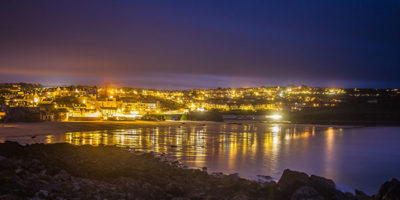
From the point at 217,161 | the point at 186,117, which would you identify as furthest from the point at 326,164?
the point at 186,117

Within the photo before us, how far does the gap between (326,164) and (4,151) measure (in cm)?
1545

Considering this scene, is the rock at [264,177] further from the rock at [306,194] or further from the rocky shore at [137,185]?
the rock at [306,194]

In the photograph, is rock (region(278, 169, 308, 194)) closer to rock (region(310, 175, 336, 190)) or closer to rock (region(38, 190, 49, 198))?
rock (region(310, 175, 336, 190))

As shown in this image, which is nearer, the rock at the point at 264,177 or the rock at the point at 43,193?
the rock at the point at 43,193

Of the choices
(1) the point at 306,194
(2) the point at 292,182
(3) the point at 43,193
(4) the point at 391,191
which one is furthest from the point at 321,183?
(3) the point at 43,193

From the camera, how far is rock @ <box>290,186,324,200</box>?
324 inches

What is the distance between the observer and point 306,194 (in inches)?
328

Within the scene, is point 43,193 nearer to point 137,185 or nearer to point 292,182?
point 137,185

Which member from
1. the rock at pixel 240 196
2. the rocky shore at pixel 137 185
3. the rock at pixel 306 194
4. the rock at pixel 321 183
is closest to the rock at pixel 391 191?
the rocky shore at pixel 137 185

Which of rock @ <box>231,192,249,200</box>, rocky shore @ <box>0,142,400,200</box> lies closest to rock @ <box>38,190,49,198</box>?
rocky shore @ <box>0,142,400,200</box>

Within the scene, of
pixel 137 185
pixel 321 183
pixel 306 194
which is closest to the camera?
pixel 306 194

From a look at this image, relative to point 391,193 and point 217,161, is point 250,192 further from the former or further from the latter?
point 217,161

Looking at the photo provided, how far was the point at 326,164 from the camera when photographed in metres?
18.2

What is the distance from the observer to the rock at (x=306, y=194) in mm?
8242
